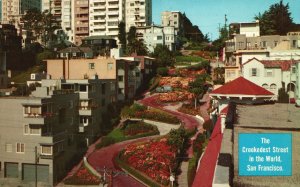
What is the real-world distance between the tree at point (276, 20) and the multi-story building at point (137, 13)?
50.1 metres

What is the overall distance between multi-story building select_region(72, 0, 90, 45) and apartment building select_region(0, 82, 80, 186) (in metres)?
107

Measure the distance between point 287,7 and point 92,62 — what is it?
6380 cm

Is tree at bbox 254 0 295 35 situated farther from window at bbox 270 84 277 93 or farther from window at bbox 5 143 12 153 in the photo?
window at bbox 5 143 12 153

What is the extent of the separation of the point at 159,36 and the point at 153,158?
84.2 meters

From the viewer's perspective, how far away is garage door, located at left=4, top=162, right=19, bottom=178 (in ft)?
172

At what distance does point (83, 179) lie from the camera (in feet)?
157

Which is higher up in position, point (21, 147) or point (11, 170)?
point (21, 147)

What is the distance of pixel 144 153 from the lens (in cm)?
5062

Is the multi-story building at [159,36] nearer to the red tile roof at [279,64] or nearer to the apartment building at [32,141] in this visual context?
the red tile roof at [279,64]

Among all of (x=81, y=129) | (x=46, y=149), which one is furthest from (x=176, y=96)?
(x=46, y=149)

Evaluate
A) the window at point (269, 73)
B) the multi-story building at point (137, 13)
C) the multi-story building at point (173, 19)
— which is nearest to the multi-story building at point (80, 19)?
the multi-story building at point (137, 13)

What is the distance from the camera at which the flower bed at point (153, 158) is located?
4547 cm

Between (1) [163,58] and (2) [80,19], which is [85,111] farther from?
(2) [80,19]

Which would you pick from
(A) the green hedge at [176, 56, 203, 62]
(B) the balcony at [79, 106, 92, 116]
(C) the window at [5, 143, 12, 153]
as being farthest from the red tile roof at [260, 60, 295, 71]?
(A) the green hedge at [176, 56, 203, 62]
